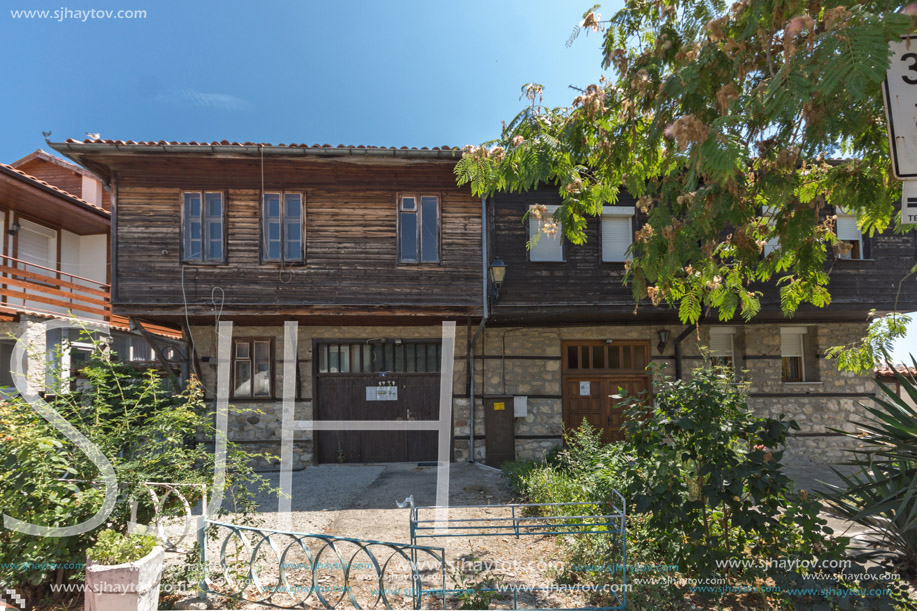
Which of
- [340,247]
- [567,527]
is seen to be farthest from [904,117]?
[340,247]

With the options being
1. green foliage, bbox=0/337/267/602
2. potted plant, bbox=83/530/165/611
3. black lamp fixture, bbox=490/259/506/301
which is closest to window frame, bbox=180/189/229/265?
green foliage, bbox=0/337/267/602

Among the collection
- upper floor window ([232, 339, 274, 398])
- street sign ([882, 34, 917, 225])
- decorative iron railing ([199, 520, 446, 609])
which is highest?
street sign ([882, 34, 917, 225])

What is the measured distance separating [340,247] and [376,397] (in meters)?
3.15

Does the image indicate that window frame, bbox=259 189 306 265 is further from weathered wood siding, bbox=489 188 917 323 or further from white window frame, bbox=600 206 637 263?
white window frame, bbox=600 206 637 263

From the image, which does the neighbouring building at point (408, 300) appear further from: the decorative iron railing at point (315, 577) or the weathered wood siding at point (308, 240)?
the decorative iron railing at point (315, 577)

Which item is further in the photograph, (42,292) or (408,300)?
(42,292)

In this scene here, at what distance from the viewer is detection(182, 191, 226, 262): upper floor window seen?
8367mm

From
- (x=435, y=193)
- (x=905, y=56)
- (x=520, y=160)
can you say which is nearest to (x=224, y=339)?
(x=435, y=193)

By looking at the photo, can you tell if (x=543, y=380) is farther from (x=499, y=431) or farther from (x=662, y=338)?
(x=662, y=338)

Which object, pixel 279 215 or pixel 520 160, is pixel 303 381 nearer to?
pixel 279 215

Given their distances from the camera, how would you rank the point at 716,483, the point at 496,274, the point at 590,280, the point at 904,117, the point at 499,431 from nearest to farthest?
the point at 904,117, the point at 716,483, the point at 496,274, the point at 590,280, the point at 499,431

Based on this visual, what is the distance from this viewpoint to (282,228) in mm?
8477

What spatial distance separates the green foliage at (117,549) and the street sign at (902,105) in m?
4.59

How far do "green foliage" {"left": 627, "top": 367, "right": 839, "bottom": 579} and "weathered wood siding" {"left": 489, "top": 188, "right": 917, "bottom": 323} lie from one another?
16.4ft
